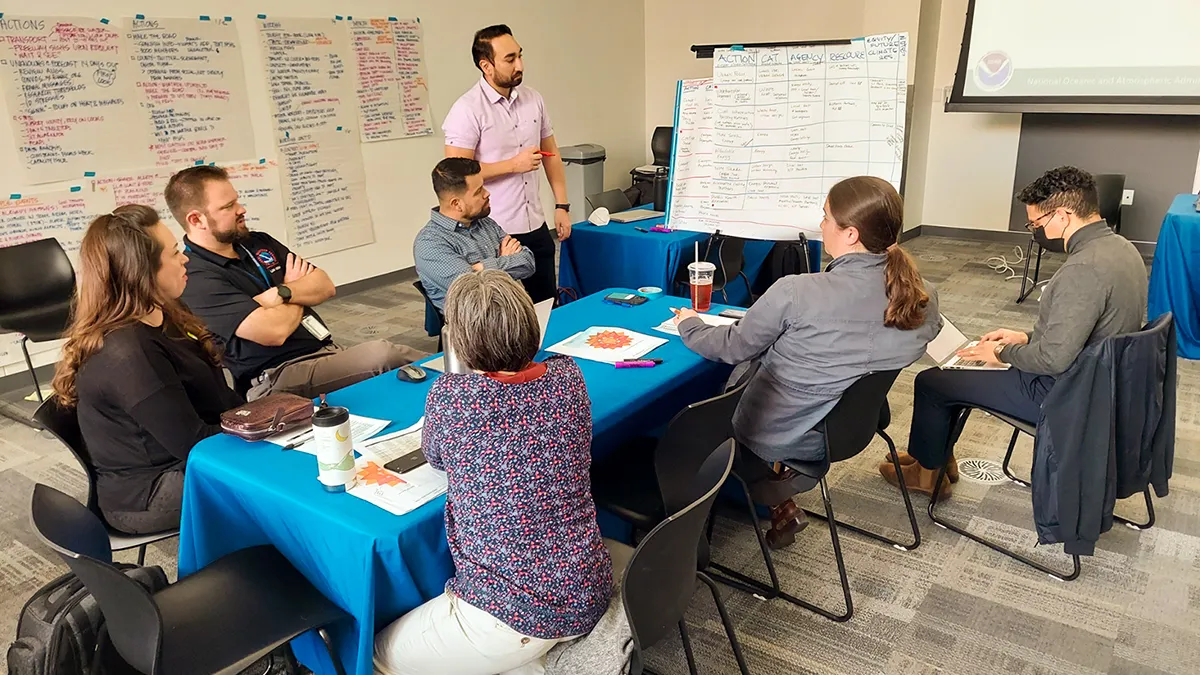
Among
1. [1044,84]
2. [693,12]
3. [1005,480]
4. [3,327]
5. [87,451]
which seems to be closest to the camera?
[87,451]

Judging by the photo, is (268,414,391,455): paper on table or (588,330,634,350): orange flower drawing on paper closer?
(268,414,391,455): paper on table

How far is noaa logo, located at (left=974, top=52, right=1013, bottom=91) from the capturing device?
5.70 metres

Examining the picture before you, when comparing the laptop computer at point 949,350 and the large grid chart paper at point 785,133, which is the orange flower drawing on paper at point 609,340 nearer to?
the laptop computer at point 949,350

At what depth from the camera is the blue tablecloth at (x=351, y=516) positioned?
1.37 m

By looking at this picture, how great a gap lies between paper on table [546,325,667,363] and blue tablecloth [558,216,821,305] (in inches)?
59.3

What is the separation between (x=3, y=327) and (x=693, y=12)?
5.92 meters

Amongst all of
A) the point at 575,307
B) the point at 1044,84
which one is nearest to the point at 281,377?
the point at 575,307

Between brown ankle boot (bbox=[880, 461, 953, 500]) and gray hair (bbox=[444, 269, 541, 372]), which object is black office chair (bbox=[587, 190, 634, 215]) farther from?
gray hair (bbox=[444, 269, 541, 372])

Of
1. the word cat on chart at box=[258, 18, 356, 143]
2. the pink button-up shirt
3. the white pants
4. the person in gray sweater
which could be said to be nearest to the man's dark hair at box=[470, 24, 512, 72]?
the pink button-up shirt

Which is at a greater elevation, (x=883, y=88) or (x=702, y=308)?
(x=883, y=88)

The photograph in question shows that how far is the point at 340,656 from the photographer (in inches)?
60.9

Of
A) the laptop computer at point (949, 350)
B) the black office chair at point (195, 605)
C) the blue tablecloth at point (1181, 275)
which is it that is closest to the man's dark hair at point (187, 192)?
the black office chair at point (195, 605)

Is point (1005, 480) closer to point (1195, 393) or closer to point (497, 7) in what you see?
point (1195, 393)

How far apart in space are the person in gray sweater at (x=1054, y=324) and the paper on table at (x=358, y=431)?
1.70m
